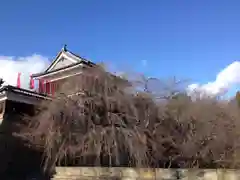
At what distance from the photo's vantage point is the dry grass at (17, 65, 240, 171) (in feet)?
32.6

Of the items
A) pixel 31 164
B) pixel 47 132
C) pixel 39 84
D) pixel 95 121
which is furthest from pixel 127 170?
pixel 39 84

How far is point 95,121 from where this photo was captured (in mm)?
10578

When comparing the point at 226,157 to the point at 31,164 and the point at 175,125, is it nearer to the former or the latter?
the point at 175,125

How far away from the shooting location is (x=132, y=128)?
10.4 m

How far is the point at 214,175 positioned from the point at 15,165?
11.5 metres

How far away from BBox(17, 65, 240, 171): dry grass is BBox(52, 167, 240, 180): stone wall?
91 centimetres

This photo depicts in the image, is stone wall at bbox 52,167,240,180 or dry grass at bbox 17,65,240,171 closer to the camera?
stone wall at bbox 52,167,240,180

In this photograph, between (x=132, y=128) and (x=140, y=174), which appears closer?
(x=140, y=174)

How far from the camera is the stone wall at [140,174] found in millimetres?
6030

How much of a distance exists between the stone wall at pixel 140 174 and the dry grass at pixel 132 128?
913 mm

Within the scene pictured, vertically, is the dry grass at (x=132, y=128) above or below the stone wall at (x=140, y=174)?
above

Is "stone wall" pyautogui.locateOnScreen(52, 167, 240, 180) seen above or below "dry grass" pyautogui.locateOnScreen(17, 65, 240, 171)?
below

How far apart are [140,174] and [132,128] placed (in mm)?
3042

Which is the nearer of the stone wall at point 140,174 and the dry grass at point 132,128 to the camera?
the stone wall at point 140,174
